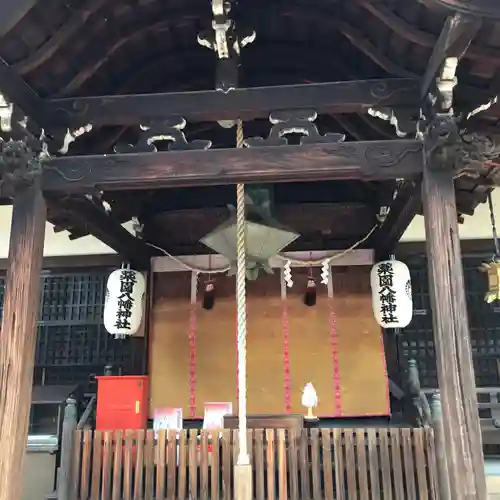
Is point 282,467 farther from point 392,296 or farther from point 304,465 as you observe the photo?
point 392,296

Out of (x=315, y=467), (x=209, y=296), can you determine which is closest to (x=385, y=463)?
(x=315, y=467)

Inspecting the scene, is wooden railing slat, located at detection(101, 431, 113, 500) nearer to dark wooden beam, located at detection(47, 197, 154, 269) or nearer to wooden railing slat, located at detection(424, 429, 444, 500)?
dark wooden beam, located at detection(47, 197, 154, 269)

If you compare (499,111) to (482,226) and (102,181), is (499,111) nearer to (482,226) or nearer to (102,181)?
(102,181)

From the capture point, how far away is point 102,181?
475 centimetres

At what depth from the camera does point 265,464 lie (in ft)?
18.2

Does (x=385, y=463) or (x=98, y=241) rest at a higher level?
(x=98, y=241)

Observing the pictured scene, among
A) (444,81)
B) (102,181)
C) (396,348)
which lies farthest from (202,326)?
(444,81)

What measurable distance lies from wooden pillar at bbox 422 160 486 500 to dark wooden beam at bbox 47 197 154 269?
10.7ft

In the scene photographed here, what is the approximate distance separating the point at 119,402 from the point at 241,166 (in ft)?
12.3

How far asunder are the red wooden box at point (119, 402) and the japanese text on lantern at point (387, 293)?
3.29 metres

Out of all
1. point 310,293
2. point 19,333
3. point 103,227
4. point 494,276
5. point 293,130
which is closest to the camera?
point 19,333

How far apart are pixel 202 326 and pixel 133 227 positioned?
5.74 ft

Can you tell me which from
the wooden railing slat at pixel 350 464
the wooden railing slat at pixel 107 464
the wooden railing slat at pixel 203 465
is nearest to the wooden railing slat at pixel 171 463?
the wooden railing slat at pixel 203 465

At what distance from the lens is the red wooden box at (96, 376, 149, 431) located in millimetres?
6841
